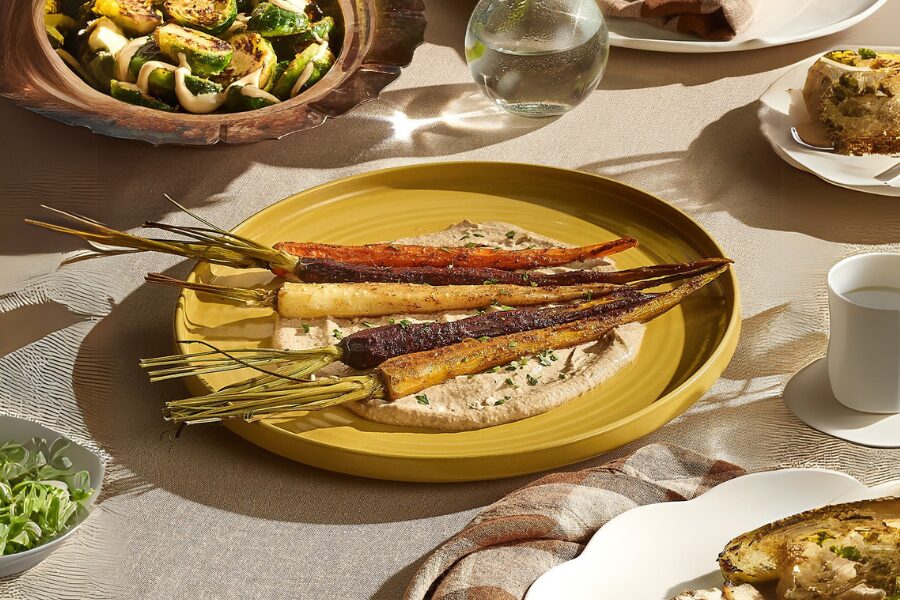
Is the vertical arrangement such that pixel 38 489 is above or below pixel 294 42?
below

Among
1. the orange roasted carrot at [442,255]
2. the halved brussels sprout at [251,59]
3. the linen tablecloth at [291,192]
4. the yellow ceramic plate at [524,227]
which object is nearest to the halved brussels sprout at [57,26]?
the linen tablecloth at [291,192]

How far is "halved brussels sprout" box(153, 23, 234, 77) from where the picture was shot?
1.66 meters

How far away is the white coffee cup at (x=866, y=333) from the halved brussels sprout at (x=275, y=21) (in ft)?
3.54

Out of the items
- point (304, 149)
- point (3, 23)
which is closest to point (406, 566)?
point (304, 149)

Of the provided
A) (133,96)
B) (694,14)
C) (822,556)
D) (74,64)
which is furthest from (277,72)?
(822,556)

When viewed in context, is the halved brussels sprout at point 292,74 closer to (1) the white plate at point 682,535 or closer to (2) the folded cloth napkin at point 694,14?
(2) the folded cloth napkin at point 694,14

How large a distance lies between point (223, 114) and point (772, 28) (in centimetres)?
120

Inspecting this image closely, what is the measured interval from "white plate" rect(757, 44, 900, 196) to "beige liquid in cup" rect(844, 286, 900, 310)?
0.47m

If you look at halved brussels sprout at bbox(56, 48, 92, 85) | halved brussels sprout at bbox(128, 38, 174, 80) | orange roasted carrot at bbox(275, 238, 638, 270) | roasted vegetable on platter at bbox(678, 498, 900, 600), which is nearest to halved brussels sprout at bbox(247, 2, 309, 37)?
halved brussels sprout at bbox(128, 38, 174, 80)

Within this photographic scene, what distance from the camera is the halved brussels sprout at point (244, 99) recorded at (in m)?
1.63

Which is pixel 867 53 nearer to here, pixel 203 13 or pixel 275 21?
pixel 275 21

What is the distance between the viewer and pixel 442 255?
1398 millimetres

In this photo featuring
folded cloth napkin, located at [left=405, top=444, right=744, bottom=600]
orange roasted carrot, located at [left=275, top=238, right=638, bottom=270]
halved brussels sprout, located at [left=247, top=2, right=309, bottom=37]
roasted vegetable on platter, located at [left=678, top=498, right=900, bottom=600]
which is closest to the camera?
roasted vegetable on platter, located at [left=678, top=498, right=900, bottom=600]

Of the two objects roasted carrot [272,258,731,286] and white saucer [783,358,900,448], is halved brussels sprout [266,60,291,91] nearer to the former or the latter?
roasted carrot [272,258,731,286]
